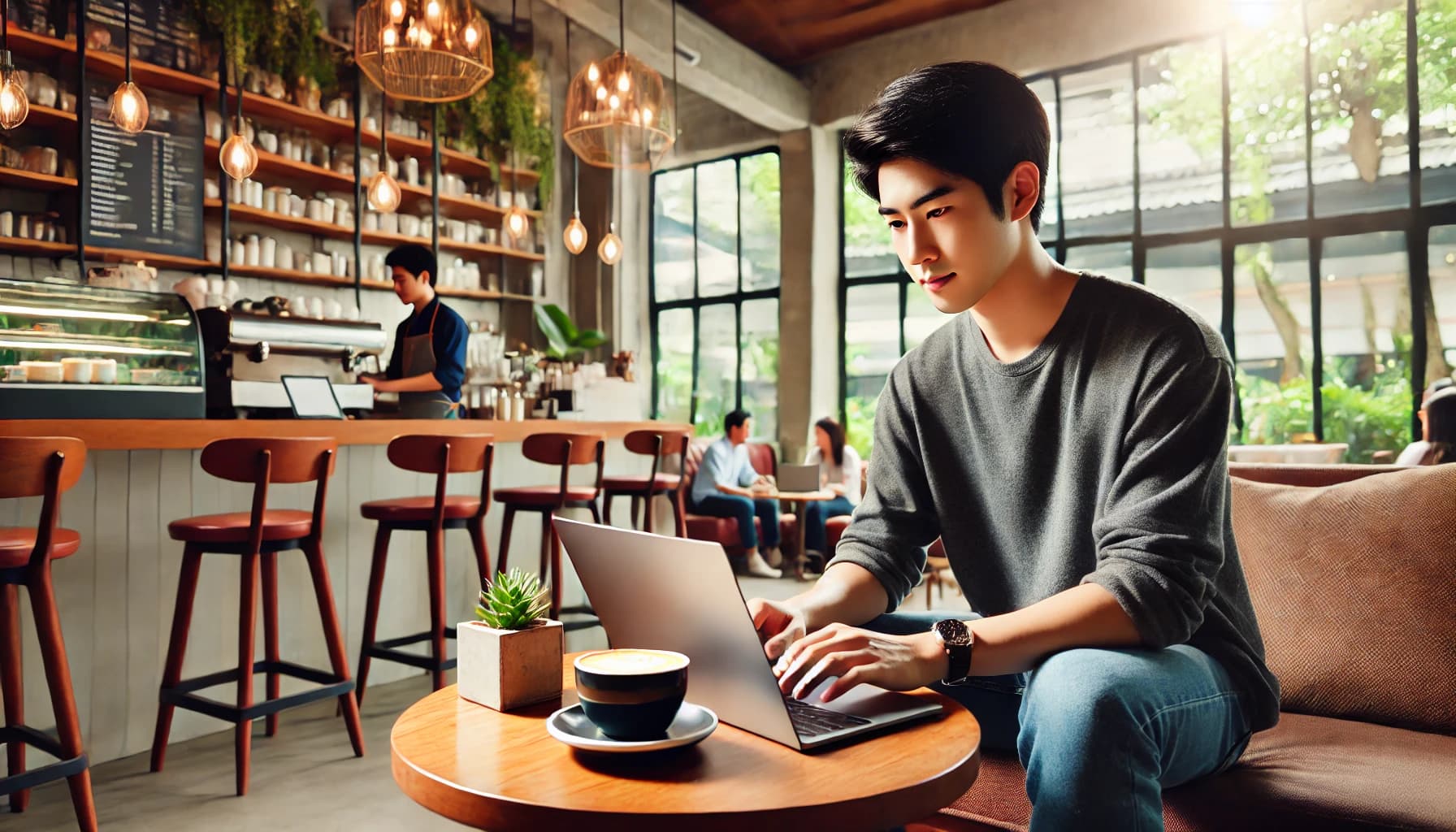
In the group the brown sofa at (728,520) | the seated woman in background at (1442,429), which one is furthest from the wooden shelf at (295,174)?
the seated woman in background at (1442,429)

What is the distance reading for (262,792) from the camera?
2619mm

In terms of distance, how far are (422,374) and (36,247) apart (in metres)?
2.45

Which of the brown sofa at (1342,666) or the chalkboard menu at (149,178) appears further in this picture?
the chalkboard menu at (149,178)

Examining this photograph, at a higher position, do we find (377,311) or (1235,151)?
(1235,151)

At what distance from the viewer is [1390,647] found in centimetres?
161

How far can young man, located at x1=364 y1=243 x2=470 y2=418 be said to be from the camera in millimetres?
4609

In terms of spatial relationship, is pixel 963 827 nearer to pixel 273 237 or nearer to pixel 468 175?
pixel 273 237

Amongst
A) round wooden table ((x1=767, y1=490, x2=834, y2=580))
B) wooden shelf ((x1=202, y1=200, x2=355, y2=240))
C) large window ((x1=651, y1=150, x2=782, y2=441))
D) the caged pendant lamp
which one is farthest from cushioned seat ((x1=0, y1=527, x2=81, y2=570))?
large window ((x1=651, y1=150, x2=782, y2=441))

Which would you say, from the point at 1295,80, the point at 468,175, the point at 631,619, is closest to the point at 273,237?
the point at 468,175

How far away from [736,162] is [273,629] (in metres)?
7.01

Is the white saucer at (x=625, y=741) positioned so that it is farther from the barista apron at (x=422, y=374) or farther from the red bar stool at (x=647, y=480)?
the barista apron at (x=422, y=374)

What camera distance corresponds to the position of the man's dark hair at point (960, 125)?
1224mm

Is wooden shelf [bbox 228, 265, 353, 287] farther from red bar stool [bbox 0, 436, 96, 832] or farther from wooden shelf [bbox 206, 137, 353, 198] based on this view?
red bar stool [bbox 0, 436, 96, 832]

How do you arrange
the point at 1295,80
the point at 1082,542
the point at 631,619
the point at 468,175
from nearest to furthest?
1. the point at 631,619
2. the point at 1082,542
3. the point at 1295,80
4. the point at 468,175
